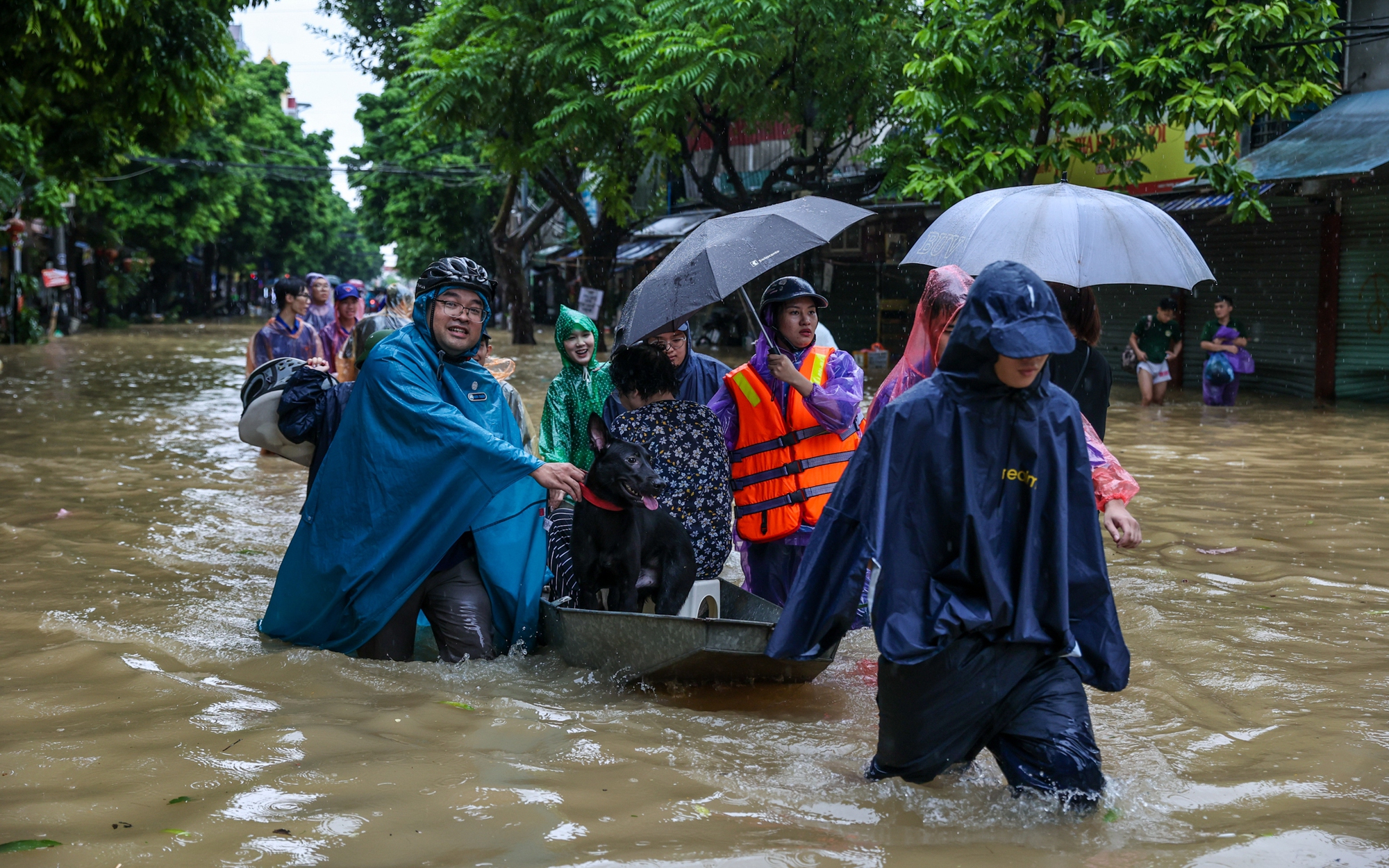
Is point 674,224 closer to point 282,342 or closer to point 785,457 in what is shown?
point 282,342

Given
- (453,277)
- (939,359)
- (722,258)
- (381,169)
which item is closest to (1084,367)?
(939,359)

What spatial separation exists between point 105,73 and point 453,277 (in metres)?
10.3

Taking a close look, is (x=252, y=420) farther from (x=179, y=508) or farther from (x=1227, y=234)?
(x=1227, y=234)

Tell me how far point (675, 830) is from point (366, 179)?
4049 cm

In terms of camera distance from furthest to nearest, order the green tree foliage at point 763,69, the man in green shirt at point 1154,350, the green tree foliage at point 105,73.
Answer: the green tree foliage at point 763,69 < the man in green shirt at point 1154,350 < the green tree foliage at point 105,73

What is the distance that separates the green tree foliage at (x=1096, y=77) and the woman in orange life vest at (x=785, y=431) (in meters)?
8.43

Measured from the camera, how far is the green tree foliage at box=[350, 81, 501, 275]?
3669cm

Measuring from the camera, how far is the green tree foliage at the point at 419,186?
36688mm

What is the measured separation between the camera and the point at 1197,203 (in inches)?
623

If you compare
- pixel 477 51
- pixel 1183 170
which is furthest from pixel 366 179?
pixel 1183 170

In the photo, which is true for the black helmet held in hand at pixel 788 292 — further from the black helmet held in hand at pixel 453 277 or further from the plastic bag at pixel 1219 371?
the plastic bag at pixel 1219 371

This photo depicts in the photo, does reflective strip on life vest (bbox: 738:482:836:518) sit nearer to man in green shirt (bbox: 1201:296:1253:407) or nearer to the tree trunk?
man in green shirt (bbox: 1201:296:1253:407)

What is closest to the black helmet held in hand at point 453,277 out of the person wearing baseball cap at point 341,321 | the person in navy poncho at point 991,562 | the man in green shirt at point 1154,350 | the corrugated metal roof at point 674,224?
the person in navy poncho at point 991,562

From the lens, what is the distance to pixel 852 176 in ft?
73.6
